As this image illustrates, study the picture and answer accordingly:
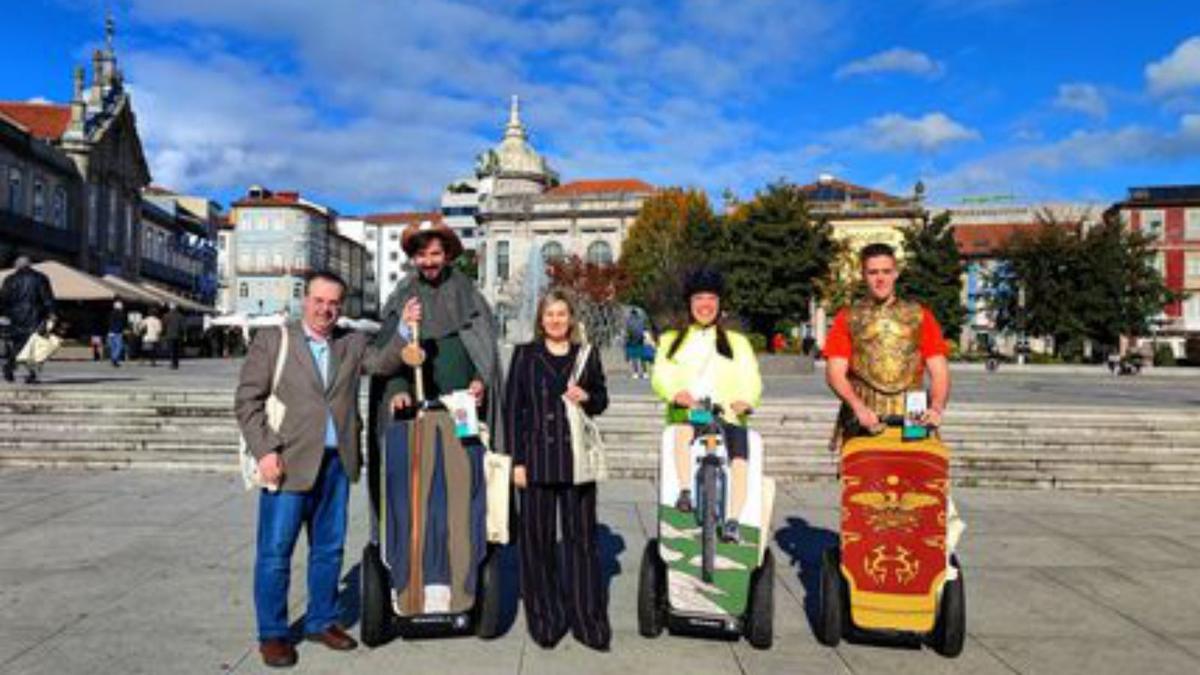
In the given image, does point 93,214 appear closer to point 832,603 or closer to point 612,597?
point 612,597

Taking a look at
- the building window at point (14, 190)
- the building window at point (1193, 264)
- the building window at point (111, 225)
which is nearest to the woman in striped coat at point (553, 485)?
the building window at point (14, 190)

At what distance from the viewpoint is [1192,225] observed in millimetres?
63938

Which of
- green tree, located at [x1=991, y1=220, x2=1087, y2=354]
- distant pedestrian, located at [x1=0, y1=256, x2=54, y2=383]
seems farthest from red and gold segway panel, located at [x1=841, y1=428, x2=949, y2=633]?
green tree, located at [x1=991, y1=220, x2=1087, y2=354]

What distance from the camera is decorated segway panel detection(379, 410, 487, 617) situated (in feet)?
13.4

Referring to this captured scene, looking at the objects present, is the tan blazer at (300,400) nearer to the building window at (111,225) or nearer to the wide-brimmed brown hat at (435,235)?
the wide-brimmed brown hat at (435,235)

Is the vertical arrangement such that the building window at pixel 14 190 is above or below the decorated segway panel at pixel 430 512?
above

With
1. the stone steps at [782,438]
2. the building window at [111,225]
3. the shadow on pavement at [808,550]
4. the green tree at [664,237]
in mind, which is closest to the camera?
the shadow on pavement at [808,550]

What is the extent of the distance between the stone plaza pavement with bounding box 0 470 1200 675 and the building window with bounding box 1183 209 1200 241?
223 ft

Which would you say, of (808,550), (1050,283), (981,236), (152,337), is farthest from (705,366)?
(981,236)

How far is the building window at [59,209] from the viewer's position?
4100 cm

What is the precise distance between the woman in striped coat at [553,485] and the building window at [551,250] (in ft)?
230

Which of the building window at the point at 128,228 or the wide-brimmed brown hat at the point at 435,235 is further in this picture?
the building window at the point at 128,228

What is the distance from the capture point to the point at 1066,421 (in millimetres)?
10461

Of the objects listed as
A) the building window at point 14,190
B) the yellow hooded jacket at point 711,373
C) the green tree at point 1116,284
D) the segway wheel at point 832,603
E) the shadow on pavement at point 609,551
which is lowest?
the shadow on pavement at point 609,551
